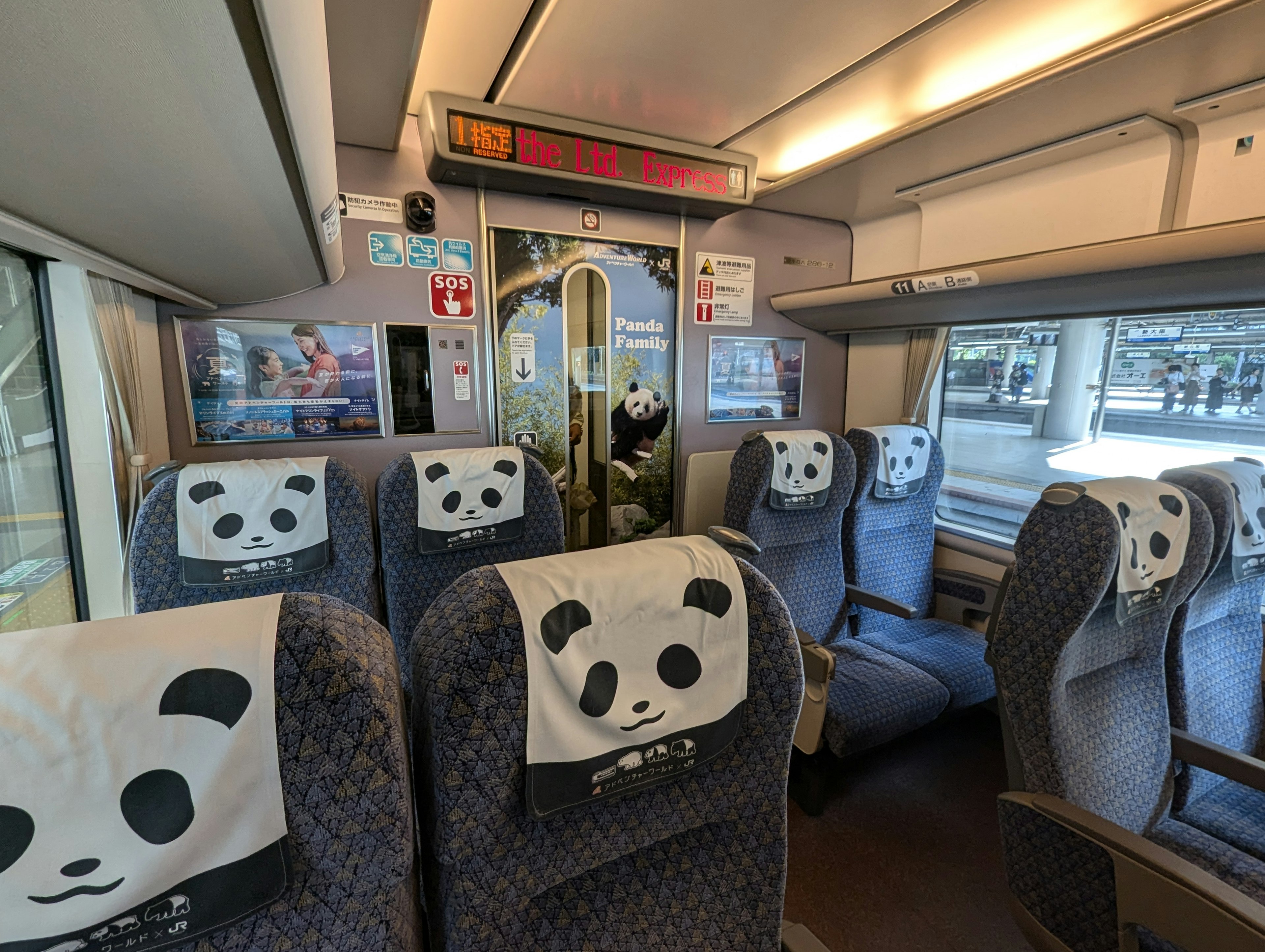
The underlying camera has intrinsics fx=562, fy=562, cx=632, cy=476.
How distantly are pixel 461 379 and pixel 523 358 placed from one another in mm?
380

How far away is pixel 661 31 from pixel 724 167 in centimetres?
120

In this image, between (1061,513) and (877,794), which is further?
(877,794)

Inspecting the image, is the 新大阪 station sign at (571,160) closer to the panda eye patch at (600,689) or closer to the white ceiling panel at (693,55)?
the white ceiling panel at (693,55)

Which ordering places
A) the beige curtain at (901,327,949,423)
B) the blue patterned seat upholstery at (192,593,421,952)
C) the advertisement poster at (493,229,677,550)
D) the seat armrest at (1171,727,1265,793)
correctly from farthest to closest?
the beige curtain at (901,327,949,423) < the advertisement poster at (493,229,677,550) < the seat armrest at (1171,727,1265,793) < the blue patterned seat upholstery at (192,593,421,952)

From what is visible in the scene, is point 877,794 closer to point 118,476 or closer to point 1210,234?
point 1210,234

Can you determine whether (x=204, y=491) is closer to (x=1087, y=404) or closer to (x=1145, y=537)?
(x=1145, y=537)

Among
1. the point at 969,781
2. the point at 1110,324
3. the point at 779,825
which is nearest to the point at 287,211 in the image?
the point at 779,825

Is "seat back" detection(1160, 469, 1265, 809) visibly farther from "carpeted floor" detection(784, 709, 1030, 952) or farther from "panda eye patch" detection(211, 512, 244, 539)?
"panda eye patch" detection(211, 512, 244, 539)

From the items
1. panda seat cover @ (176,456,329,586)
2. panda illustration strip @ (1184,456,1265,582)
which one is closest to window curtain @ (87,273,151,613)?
panda seat cover @ (176,456,329,586)

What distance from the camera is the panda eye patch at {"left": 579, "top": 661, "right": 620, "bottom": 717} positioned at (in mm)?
857

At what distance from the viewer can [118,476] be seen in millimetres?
Answer: 2199

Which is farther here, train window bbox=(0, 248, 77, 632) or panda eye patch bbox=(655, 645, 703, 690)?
train window bbox=(0, 248, 77, 632)

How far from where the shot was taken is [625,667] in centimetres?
90

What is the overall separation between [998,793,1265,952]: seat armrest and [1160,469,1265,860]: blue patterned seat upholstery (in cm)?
68
